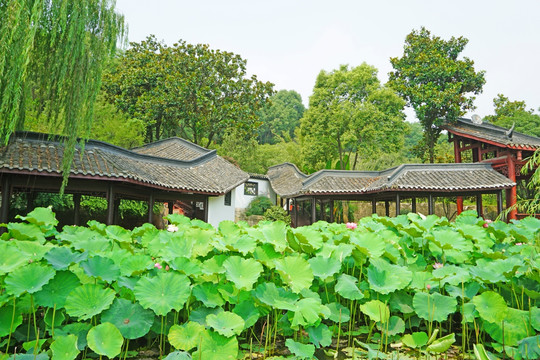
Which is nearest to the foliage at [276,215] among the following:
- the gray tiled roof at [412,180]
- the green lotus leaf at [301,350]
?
the gray tiled roof at [412,180]

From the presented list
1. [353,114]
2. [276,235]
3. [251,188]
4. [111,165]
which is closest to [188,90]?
[251,188]

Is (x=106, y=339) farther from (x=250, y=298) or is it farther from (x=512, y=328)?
(x=512, y=328)

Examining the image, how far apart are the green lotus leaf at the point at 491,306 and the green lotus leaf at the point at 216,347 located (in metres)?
1.26

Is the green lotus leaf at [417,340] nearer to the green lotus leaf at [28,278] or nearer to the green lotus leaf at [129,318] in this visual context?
the green lotus leaf at [129,318]

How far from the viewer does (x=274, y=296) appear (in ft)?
6.17

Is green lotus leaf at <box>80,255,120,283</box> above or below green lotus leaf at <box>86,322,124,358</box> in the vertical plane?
above

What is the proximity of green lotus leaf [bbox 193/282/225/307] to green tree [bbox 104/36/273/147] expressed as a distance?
1611 centimetres

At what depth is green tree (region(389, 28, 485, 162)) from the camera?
17.9 m

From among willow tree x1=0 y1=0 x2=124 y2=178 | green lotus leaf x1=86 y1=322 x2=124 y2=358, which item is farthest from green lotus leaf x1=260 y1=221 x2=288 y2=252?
willow tree x1=0 y1=0 x2=124 y2=178

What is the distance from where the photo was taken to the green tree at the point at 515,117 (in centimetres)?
2089

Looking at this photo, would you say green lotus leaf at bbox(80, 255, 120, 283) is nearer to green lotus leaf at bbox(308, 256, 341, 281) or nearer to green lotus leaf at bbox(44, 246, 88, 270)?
green lotus leaf at bbox(44, 246, 88, 270)

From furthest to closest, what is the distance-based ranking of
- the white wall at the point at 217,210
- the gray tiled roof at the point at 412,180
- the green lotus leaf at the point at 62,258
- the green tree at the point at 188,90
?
Answer: the green tree at the point at 188,90 → the white wall at the point at 217,210 → the gray tiled roof at the point at 412,180 → the green lotus leaf at the point at 62,258

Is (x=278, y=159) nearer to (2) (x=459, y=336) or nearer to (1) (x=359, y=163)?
(1) (x=359, y=163)

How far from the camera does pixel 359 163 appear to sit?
2616cm
